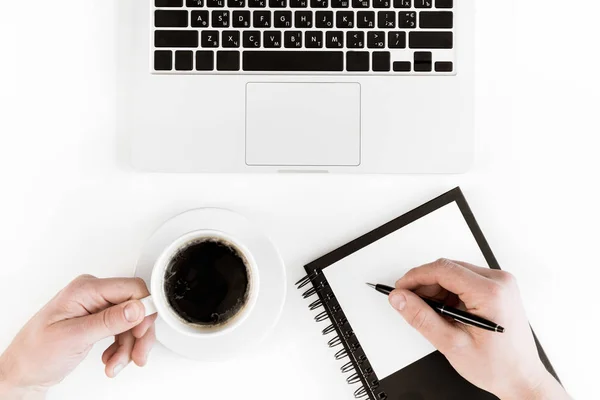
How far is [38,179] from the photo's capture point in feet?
2.93

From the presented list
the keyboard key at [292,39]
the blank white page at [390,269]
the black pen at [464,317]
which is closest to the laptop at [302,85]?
the keyboard key at [292,39]

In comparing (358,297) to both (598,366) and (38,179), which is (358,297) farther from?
(38,179)

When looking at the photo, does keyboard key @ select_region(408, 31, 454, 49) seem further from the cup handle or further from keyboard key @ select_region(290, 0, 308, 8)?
the cup handle

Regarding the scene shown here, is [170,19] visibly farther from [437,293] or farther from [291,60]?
[437,293]

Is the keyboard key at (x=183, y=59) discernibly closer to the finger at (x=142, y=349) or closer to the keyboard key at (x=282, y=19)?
the keyboard key at (x=282, y=19)

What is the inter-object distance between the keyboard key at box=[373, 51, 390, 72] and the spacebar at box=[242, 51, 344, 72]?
0.16ft

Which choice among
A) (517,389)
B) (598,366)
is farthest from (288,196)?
(598,366)

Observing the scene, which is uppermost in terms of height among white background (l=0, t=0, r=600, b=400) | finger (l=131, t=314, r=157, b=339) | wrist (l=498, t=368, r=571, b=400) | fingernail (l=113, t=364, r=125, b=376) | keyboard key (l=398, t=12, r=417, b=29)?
keyboard key (l=398, t=12, r=417, b=29)

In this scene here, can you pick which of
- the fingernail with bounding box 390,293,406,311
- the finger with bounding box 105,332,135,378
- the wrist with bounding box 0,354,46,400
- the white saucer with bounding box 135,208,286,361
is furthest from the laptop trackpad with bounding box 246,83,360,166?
the wrist with bounding box 0,354,46,400

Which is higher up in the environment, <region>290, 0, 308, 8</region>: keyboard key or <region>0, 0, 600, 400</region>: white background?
<region>290, 0, 308, 8</region>: keyboard key

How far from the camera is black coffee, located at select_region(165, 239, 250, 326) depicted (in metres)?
0.80

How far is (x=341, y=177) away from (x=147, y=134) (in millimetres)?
314

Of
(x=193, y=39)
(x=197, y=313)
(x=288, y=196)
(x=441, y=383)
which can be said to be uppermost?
(x=193, y=39)

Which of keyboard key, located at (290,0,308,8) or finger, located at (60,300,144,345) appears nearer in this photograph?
finger, located at (60,300,144,345)
